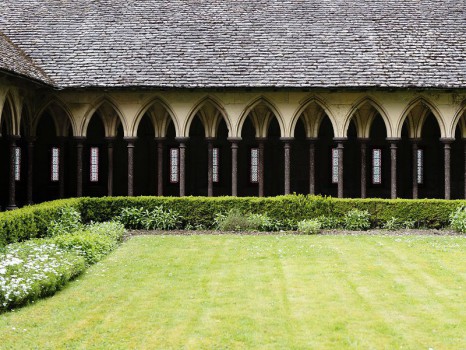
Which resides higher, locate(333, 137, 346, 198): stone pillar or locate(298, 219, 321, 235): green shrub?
locate(333, 137, 346, 198): stone pillar

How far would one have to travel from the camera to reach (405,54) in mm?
21109

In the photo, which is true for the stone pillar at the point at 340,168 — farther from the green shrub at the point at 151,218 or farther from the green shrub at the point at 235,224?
the green shrub at the point at 151,218

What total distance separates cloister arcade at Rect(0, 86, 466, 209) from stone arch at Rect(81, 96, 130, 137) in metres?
0.03

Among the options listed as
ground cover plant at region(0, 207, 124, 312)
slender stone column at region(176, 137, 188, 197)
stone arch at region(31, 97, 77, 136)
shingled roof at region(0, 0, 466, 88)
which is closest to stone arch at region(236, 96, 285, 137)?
shingled roof at region(0, 0, 466, 88)

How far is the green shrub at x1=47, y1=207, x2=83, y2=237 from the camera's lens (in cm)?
1562

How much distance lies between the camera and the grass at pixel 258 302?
25.5 feet

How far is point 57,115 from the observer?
70.8 ft

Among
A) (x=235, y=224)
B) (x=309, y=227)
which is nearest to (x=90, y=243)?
(x=235, y=224)

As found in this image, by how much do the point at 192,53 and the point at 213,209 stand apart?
5568 mm

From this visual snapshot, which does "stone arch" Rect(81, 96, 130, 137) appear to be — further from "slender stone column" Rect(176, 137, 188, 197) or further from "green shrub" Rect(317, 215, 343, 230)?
"green shrub" Rect(317, 215, 343, 230)

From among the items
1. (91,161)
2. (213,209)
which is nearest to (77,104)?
(91,161)

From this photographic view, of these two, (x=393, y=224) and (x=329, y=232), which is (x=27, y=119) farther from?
(x=393, y=224)

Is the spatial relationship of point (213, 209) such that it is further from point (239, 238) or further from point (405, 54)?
point (405, 54)

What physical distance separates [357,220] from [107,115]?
29.2 feet
